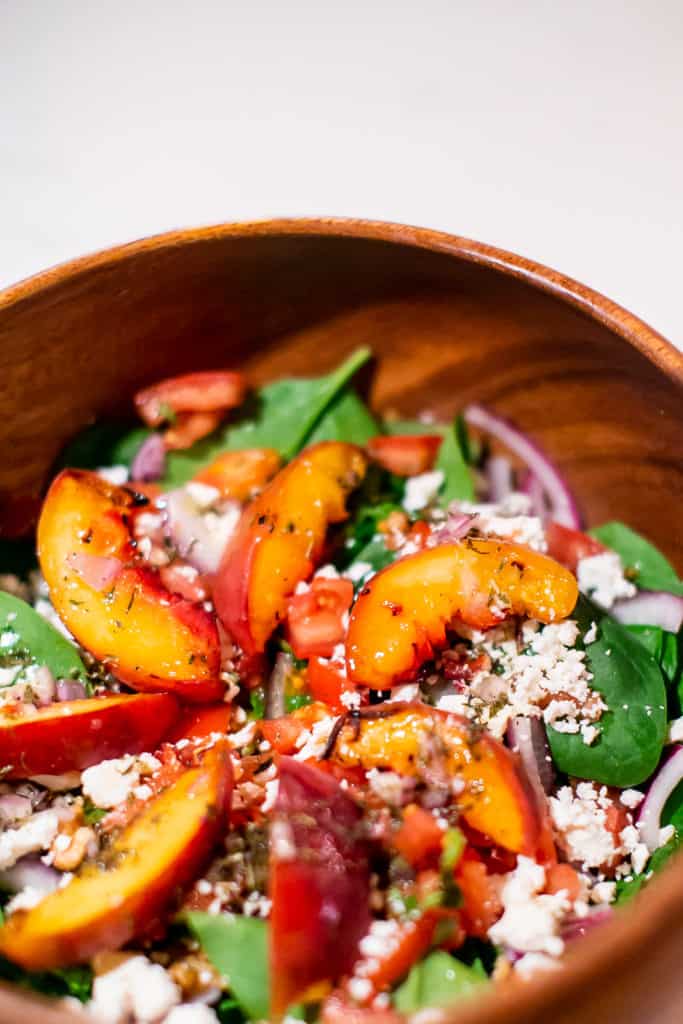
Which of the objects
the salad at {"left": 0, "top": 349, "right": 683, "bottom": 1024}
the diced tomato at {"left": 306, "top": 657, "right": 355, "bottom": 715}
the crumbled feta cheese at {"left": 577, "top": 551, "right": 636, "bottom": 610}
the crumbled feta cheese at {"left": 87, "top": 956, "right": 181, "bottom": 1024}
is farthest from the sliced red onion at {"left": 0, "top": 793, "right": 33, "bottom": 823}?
the crumbled feta cheese at {"left": 577, "top": 551, "right": 636, "bottom": 610}

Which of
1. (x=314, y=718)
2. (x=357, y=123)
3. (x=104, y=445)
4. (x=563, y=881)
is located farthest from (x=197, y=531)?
(x=357, y=123)

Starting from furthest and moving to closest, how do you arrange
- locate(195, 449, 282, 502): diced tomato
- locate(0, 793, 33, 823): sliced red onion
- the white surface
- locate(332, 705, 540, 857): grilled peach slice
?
the white surface → locate(195, 449, 282, 502): diced tomato → locate(0, 793, 33, 823): sliced red onion → locate(332, 705, 540, 857): grilled peach slice

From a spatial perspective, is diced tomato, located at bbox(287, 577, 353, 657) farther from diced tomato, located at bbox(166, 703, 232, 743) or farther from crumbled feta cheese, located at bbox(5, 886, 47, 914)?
crumbled feta cheese, located at bbox(5, 886, 47, 914)

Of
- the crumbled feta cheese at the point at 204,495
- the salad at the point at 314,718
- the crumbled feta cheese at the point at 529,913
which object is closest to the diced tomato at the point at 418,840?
the salad at the point at 314,718

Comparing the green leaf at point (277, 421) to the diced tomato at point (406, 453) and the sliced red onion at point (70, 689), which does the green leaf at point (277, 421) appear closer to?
the diced tomato at point (406, 453)

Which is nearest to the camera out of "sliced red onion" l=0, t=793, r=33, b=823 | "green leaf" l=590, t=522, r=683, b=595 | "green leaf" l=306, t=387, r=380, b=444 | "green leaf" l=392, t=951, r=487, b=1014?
"green leaf" l=392, t=951, r=487, b=1014

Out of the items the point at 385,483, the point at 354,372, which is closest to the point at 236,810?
the point at 385,483
